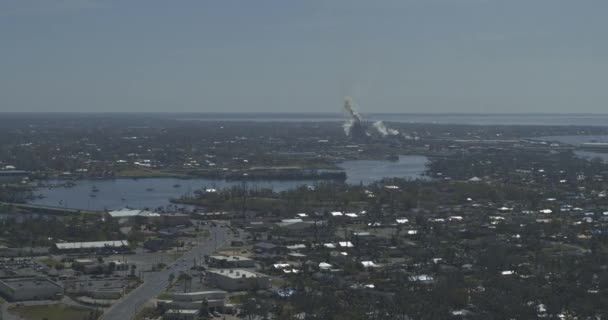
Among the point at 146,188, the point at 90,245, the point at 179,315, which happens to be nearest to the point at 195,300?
the point at 179,315

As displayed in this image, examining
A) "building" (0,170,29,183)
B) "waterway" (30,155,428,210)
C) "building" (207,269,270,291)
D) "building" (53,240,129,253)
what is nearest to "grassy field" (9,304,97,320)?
"building" (207,269,270,291)

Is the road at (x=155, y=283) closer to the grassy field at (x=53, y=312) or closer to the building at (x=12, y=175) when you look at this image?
the grassy field at (x=53, y=312)

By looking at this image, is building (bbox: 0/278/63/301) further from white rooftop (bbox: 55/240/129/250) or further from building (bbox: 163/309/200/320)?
white rooftop (bbox: 55/240/129/250)

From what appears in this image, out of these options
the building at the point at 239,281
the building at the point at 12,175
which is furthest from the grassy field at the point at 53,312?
the building at the point at 12,175

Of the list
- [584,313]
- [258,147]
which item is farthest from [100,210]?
[258,147]

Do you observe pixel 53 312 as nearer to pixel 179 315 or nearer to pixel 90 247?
pixel 179 315
